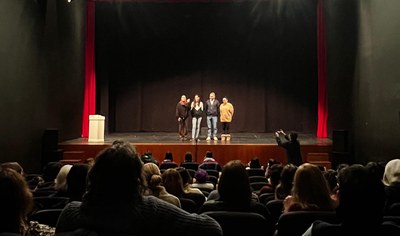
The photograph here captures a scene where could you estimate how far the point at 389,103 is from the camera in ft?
25.7

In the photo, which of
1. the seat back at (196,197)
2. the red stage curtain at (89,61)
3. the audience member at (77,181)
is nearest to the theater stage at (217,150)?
the red stage curtain at (89,61)

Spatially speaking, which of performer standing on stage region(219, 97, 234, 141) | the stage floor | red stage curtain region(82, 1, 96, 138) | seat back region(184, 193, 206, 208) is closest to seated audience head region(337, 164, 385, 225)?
seat back region(184, 193, 206, 208)

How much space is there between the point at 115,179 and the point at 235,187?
1.48 m

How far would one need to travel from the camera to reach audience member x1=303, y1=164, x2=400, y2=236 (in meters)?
2.00

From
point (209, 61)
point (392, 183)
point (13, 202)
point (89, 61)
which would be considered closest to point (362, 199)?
point (13, 202)

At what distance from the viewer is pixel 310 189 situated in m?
3.10

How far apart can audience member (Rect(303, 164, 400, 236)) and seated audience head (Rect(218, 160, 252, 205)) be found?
933 millimetres

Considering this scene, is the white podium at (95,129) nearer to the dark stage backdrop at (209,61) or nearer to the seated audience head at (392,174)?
the dark stage backdrop at (209,61)

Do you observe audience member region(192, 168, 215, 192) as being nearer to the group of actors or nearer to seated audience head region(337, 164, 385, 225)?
seated audience head region(337, 164, 385, 225)

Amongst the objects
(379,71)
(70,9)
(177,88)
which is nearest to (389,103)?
(379,71)

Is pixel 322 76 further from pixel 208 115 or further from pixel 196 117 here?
pixel 196 117

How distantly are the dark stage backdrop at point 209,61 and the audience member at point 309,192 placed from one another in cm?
1324

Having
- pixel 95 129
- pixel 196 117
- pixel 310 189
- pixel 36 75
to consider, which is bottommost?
pixel 310 189

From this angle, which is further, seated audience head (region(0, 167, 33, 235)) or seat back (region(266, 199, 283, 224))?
seat back (region(266, 199, 283, 224))
